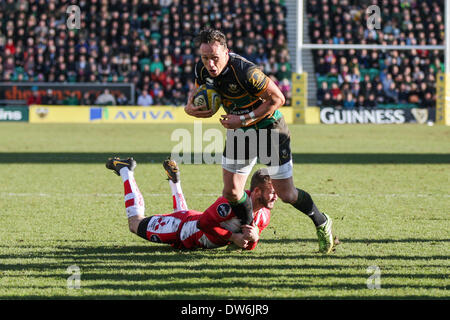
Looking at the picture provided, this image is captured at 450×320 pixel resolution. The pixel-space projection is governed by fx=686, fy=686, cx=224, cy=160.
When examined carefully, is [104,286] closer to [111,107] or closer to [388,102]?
[111,107]

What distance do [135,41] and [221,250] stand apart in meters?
26.0

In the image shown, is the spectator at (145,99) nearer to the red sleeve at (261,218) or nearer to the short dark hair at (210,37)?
the red sleeve at (261,218)

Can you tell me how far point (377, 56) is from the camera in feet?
103

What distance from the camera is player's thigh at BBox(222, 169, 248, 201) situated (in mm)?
5836

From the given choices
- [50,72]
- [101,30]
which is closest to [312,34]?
[101,30]

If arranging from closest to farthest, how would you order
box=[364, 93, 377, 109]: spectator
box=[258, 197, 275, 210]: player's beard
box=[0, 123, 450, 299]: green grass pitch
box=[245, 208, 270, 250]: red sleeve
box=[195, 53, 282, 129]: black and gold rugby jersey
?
box=[0, 123, 450, 299]: green grass pitch < box=[195, 53, 282, 129]: black and gold rugby jersey < box=[258, 197, 275, 210]: player's beard < box=[245, 208, 270, 250]: red sleeve < box=[364, 93, 377, 109]: spectator

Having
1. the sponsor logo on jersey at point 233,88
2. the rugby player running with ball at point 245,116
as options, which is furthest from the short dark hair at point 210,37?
the sponsor logo on jersey at point 233,88

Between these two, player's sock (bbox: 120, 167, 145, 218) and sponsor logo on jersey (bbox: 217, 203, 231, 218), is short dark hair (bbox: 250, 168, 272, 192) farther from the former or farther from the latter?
player's sock (bbox: 120, 167, 145, 218)

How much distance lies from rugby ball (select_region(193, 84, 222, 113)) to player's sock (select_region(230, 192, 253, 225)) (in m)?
0.82

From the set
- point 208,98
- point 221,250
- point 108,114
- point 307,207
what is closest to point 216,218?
point 221,250

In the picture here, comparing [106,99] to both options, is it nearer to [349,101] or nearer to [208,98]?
[349,101]

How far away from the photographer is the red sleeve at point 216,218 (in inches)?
231

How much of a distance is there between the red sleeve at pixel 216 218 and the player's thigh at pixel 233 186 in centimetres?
10

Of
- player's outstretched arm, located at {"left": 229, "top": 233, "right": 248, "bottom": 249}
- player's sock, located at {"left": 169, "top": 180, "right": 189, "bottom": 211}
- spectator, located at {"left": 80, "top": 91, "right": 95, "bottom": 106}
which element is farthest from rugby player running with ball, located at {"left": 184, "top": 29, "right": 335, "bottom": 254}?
spectator, located at {"left": 80, "top": 91, "right": 95, "bottom": 106}
